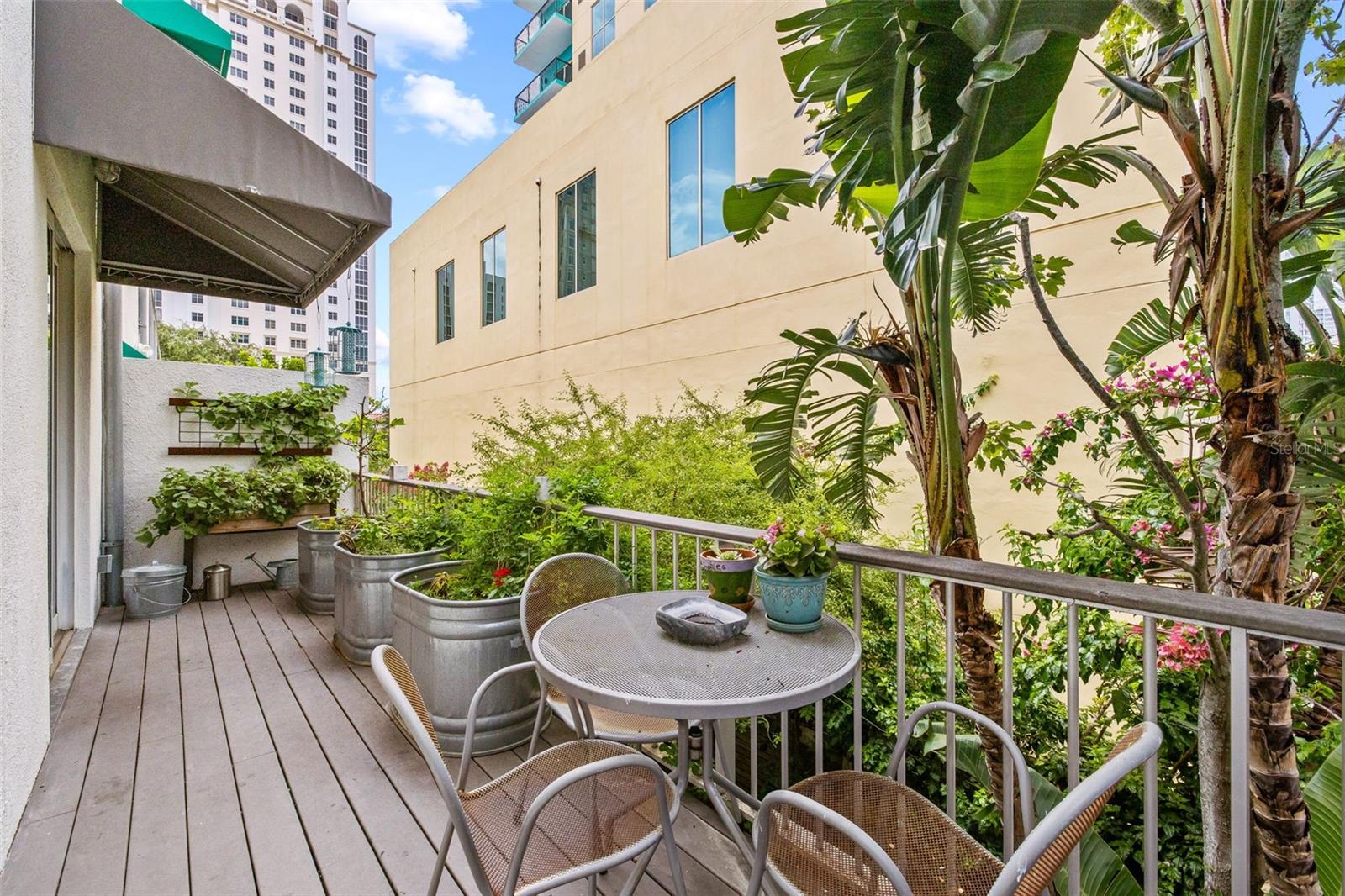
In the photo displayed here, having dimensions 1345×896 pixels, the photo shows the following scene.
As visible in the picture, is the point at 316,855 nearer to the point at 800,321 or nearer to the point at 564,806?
the point at 564,806

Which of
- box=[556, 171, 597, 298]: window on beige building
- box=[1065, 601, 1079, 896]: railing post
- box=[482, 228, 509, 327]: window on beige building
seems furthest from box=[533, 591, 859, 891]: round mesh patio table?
box=[482, 228, 509, 327]: window on beige building

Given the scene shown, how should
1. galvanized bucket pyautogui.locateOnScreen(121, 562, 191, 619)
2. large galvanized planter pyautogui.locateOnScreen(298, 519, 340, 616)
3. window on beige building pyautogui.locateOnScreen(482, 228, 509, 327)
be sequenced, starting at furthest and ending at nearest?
window on beige building pyautogui.locateOnScreen(482, 228, 509, 327), large galvanized planter pyautogui.locateOnScreen(298, 519, 340, 616), galvanized bucket pyautogui.locateOnScreen(121, 562, 191, 619)

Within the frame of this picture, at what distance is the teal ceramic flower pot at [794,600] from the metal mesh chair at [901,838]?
0.37 m

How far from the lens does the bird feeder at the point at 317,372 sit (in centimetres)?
631

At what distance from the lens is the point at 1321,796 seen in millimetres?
1366

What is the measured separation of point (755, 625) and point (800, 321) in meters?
4.39

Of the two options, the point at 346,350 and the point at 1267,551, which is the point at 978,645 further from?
the point at 346,350

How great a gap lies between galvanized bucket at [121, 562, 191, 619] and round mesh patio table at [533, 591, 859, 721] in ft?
14.3

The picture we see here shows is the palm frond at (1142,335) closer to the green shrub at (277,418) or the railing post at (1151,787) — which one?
the railing post at (1151,787)

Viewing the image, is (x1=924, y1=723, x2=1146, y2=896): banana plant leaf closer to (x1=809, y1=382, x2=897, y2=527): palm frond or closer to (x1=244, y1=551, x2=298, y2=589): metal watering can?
(x1=809, y1=382, x2=897, y2=527): palm frond

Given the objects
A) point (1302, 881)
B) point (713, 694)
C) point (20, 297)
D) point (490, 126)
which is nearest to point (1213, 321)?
point (1302, 881)

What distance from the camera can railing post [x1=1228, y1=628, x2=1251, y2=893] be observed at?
1.20 metres

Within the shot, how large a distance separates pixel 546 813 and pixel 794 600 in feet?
2.81

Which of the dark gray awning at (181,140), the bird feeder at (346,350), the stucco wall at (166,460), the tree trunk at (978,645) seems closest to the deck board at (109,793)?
the stucco wall at (166,460)
